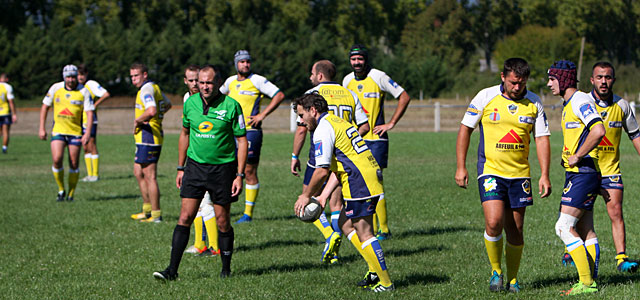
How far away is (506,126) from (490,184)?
0.51 metres

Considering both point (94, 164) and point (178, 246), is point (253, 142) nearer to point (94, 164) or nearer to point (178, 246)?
point (178, 246)

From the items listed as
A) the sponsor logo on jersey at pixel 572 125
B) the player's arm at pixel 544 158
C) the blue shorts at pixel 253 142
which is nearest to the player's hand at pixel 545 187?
the player's arm at pixel 544 158

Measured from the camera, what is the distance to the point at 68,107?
13.8 metres

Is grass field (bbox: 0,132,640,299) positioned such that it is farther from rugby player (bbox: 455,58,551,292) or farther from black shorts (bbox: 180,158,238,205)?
black shorts (bbox: 180,158,238,205)

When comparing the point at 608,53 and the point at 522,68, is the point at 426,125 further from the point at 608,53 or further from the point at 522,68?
the point at 608,53

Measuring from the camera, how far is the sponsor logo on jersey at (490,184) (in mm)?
6594

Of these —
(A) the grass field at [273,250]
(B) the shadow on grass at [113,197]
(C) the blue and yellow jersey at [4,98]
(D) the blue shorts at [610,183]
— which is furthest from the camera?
(C) the blue and yellow jersey at [4,98]

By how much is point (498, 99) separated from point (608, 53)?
309 ft

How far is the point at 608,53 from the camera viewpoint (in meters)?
93.9

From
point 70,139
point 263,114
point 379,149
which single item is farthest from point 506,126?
point 70,139

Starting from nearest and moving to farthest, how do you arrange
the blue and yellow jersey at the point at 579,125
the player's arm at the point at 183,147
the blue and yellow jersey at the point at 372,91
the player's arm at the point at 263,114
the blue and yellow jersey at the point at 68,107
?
the blue and yellow jersey at the point at 579,125 < the player's arm at the point at 183,147 < the blue and yellow jersey at the point at 372,91 < the player's arm at the point at 263,114 < the blue and yellow jersey at the point at 68,107

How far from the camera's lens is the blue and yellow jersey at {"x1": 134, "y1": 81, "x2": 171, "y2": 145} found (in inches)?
442

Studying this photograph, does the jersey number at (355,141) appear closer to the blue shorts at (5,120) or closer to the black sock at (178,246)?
the black sock at (178,246)

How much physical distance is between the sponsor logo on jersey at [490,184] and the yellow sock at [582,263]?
2.95 feet
